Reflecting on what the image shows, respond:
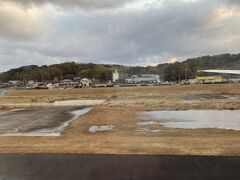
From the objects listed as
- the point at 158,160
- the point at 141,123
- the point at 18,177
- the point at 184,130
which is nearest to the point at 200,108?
the point at 141,123

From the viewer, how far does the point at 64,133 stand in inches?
958

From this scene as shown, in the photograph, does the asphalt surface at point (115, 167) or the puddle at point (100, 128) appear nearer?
the asphalt surface at point (115, 167)

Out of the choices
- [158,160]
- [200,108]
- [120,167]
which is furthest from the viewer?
[200,108]

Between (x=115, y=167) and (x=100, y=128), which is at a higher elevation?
(x=115, y=167)

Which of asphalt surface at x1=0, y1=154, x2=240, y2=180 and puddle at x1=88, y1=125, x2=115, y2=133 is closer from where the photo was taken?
asphalt surface at x1=0, y1=154, x2=240, y2=180

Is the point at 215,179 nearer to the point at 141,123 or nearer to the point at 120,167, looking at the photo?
the point at 120,167

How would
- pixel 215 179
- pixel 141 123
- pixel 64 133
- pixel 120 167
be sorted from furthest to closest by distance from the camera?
pixel 141 123 < pixel 64 133 < pixel 120 167 < pixel 215 179

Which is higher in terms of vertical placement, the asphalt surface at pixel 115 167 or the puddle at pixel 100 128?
the asphalt surface at pixel 115 167

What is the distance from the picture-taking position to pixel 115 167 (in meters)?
11.5

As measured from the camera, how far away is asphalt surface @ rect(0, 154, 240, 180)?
10.4 metres

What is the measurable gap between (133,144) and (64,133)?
798cm

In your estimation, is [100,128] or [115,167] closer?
[115,167]

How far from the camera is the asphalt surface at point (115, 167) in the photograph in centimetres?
1045

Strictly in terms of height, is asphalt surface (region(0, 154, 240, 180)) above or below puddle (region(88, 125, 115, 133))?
above
